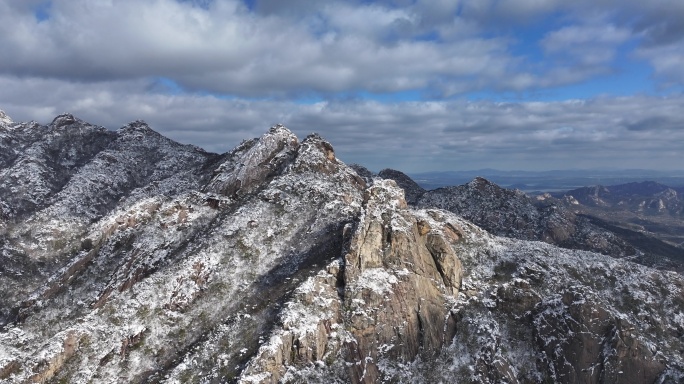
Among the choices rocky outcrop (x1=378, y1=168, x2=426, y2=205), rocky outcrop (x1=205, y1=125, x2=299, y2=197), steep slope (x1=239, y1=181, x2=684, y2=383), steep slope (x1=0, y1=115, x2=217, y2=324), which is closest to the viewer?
steep slope (x1=239, y1=181, x2=684, y2=383)

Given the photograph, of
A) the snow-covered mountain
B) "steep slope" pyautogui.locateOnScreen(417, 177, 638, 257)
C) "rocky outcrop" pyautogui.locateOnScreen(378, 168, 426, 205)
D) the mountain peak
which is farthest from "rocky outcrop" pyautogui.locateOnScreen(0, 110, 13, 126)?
"steep slope" pyautogui.locateOnScreen(417, 177, 638, 257)

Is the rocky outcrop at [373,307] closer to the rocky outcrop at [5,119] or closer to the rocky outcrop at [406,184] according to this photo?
the rocky outcrop at [406,184]

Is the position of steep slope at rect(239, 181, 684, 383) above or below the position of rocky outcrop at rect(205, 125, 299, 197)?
below

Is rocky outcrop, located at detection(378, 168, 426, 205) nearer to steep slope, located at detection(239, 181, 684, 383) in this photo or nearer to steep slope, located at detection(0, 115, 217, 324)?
steep slope, located at detection(0, 115, 217, 324)

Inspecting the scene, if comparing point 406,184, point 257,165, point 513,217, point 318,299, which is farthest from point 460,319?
point 406,184

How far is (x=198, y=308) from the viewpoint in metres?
58.2

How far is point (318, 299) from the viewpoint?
178 feet

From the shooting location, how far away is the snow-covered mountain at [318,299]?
5047cm

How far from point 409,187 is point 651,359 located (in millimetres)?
114328

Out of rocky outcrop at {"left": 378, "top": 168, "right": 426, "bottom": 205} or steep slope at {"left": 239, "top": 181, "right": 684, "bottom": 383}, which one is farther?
rocky outcrop at {"left": 378, "top": 168, "right": 426, "bottom": 205}

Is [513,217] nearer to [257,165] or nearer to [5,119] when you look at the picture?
[257,165]

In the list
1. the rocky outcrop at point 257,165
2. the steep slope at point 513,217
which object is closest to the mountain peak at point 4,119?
the rocky outcrop at point 257,165

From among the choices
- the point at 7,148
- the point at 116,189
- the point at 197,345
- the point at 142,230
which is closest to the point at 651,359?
the point at 197,345

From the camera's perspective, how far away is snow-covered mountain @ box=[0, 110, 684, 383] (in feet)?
166
